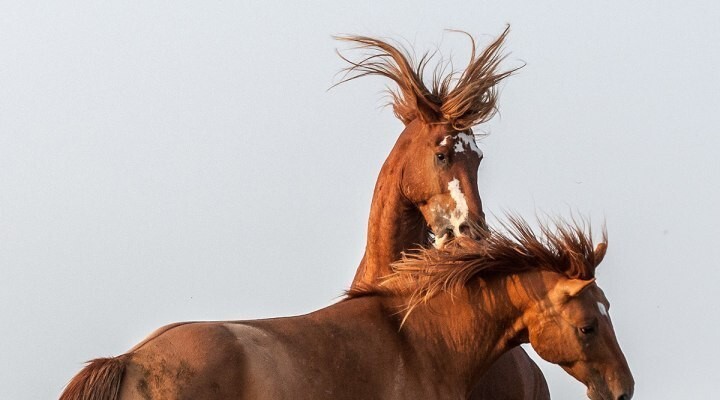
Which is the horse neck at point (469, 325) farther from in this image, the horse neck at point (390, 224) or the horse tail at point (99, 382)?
the horse tail at point (99, 382)

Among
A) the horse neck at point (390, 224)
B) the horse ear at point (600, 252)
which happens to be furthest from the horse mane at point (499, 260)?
the horse neck at point (390, 224)

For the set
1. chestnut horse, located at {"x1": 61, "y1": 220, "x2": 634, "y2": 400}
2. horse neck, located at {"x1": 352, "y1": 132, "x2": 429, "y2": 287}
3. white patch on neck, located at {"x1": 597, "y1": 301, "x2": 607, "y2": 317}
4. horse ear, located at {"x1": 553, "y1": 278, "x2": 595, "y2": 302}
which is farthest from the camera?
horse neck, located at {"x1": 352, "y1": 132, "x2": 429, "y2": 287}

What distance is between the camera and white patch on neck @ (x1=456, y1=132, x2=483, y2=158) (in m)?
9.45

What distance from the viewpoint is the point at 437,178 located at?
9312mm

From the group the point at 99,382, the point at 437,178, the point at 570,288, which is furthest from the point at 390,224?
the point at 99,382

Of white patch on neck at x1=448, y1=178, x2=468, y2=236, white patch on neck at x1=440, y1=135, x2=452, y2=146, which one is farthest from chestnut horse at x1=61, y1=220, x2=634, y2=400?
white patch on neck at x1=440, y1=135, x2=452, y2=146

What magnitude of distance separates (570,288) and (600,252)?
Result: 379 mm

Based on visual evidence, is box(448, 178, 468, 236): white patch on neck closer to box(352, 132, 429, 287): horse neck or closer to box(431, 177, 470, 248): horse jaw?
box(431, 177, 470, 248): horse jaw

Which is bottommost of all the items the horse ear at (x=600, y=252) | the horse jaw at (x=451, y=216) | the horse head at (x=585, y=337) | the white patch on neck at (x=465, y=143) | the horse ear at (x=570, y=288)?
the horse head at (x=585, y=337)

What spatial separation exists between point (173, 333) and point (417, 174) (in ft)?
8.90

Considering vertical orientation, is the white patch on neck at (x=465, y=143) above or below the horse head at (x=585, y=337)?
above

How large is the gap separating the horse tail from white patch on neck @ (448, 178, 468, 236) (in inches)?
109

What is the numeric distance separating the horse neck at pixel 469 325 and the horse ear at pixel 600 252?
1.38ft

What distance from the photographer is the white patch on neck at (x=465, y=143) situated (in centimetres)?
945
